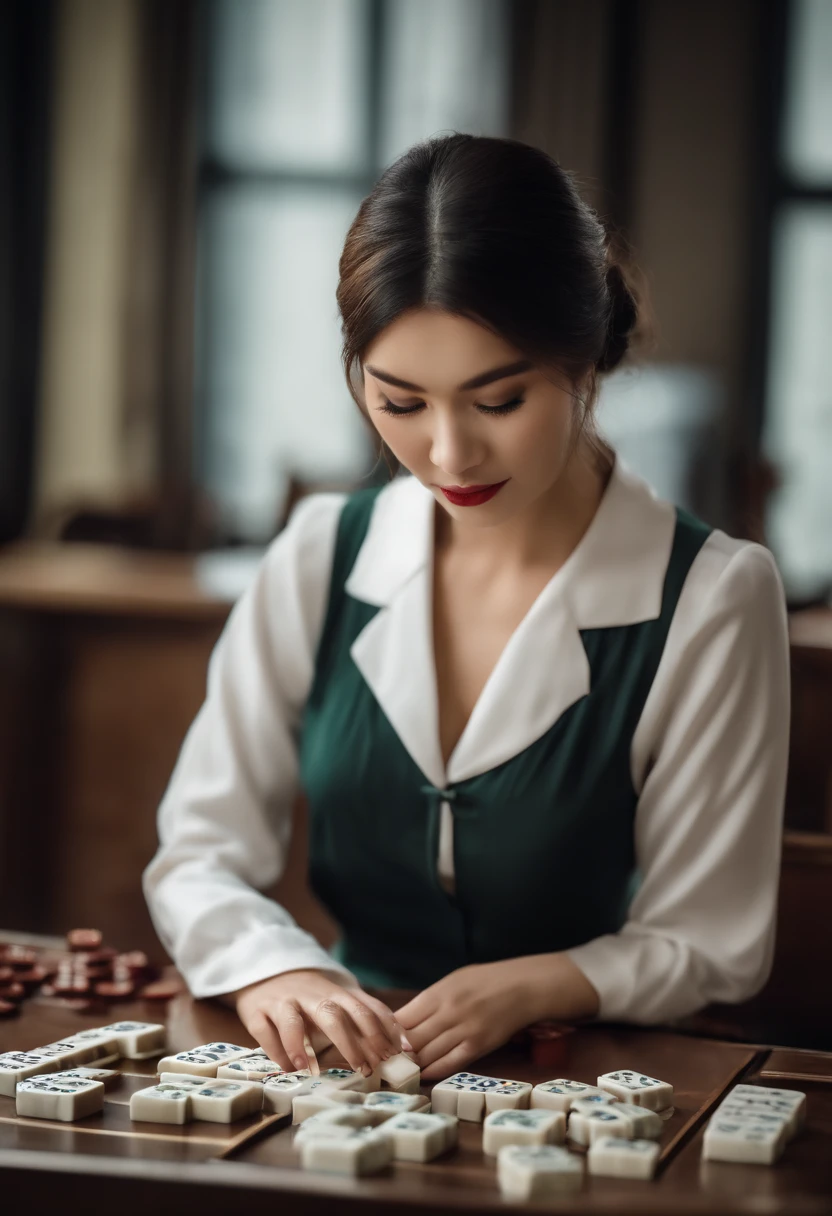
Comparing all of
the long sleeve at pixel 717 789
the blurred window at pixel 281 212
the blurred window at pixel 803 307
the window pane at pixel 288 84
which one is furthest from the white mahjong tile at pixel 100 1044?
the window pane at pixel 288 84

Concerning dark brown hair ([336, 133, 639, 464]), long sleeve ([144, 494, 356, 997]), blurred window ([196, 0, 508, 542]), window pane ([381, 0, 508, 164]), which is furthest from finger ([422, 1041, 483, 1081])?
window pane ([381, 0, 508, 164])

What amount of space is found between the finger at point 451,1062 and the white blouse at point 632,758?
0.19 m

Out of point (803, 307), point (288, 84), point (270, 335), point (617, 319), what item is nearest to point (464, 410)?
point (617, 319)

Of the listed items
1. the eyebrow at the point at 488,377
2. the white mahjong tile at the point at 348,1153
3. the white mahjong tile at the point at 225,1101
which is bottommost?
the white mahjong tile at the point at 225,1101

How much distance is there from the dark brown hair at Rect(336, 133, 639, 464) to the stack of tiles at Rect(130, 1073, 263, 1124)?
2.23 feet

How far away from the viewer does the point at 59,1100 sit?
1057 millimetres

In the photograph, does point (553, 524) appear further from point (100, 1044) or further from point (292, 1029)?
point (100, 1044)

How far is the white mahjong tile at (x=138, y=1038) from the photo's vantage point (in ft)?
4.00

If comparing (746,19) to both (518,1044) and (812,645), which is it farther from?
(518,1044)

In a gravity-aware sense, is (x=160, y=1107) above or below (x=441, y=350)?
below

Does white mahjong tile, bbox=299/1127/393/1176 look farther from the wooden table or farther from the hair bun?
the hair bun

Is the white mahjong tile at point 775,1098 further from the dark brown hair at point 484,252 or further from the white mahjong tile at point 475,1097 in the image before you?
the dark brown hair at point 484,252

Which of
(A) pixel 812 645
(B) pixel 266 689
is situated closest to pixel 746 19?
(A) pixel 812 645

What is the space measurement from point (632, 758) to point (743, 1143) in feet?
1.74
